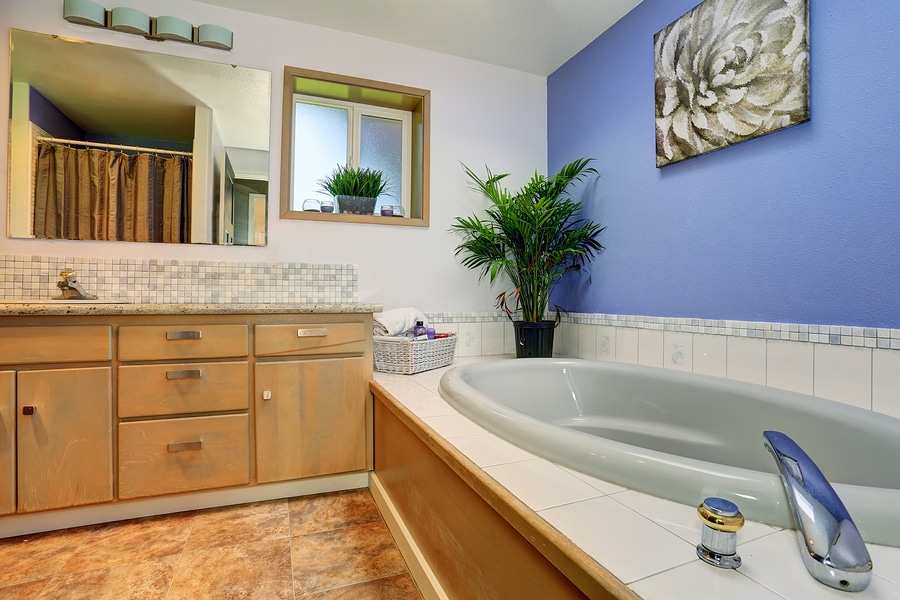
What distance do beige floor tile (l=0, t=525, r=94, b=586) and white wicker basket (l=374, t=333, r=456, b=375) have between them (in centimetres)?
124

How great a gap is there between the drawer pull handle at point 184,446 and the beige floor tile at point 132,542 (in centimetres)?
27

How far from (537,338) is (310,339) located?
114 centimetres

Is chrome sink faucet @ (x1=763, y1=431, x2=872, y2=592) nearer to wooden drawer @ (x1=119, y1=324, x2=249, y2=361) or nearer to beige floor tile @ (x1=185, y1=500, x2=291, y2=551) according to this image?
beige floor tile @ (x1=185, y1=500, x2=291, y2=551)

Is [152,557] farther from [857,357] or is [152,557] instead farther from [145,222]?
[857,357]

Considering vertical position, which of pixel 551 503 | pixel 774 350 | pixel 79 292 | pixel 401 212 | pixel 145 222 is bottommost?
pixel 551 503

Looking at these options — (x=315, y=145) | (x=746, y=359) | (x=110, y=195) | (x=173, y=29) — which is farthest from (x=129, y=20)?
(x=746, y=359)

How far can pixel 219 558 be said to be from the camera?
4.57ft

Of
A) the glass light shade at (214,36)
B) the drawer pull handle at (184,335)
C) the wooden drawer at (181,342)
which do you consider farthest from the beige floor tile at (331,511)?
the glass light shade at (214,36)

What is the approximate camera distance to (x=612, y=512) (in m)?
0.72

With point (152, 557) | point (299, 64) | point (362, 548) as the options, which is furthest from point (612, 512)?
point (299, 64)

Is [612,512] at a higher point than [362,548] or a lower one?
higher

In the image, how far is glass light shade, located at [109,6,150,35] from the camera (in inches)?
74.8

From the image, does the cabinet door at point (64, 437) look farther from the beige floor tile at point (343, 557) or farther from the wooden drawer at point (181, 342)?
the beige floor tile at point (343, 557)

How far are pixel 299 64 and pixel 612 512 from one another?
7.89 ft
